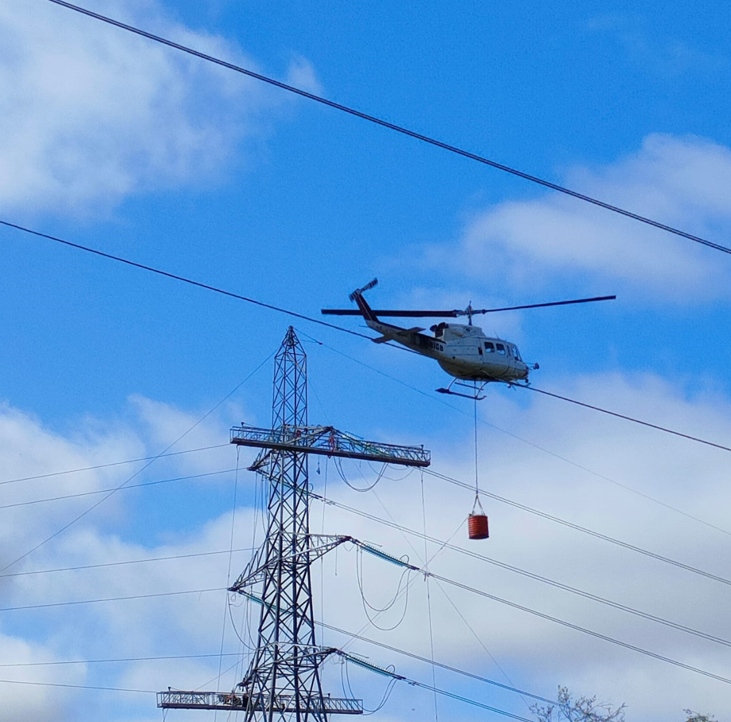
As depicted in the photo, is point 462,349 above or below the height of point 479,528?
above

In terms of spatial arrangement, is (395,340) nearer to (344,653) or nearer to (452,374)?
(452,374)

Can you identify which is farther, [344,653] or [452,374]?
[344,653]

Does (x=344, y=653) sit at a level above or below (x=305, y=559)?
below

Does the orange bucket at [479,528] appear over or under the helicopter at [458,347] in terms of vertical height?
under

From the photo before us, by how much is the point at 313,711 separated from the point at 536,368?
21.3m

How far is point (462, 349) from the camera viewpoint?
48.8 metres

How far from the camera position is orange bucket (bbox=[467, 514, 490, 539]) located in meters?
44.6

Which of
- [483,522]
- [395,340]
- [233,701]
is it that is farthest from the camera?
[233,701]

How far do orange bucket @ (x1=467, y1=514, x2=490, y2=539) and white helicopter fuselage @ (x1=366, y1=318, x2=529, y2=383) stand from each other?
6.50 m

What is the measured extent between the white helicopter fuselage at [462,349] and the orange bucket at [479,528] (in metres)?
6.50

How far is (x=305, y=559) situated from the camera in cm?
6397

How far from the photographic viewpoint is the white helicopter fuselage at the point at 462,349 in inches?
1912

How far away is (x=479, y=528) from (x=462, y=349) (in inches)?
295

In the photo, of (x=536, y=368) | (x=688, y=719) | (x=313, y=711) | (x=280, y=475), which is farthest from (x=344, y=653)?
(x=688, y=719)
